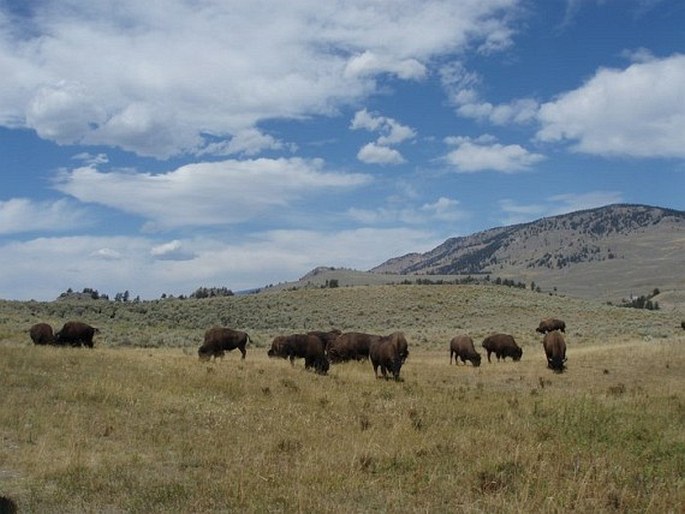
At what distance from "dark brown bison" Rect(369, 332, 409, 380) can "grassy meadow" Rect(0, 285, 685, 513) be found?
3.19 feet

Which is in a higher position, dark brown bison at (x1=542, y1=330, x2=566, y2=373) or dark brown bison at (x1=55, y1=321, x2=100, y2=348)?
dark brown bison at (x1=55, y1=321, x2=100, y2=348)

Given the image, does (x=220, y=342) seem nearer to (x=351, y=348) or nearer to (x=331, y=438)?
(x=351, y=348)

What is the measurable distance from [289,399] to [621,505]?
10205 millimetres

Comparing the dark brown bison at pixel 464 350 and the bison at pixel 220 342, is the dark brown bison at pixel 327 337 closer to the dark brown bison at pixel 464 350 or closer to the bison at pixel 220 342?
the bison at pixel 220 342

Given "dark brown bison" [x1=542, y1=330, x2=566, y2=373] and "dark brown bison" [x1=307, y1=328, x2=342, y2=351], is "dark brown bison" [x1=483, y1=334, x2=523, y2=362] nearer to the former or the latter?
"dark brown bison" [x1=542, y1=330, x2=566, y2=373]

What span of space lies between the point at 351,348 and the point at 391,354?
5676 millimetres

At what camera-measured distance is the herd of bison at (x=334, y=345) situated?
2480 cm

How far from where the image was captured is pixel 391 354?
79.5ft

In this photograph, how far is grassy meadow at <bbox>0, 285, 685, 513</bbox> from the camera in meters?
8.66

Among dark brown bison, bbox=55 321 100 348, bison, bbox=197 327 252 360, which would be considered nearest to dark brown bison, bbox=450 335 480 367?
bison, bbox=197 327 252 360

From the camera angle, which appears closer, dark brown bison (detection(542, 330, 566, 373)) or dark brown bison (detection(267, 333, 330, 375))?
dark brown bison (detection(267, 333, 330, 375))

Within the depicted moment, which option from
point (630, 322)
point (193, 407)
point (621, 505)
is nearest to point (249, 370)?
point (193, 407)

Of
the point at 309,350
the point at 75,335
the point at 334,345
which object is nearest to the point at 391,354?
the point at 309,350

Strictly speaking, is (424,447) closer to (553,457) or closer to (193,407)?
(553,457)
